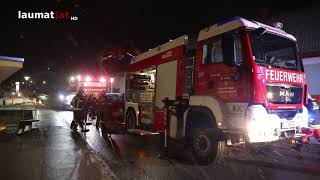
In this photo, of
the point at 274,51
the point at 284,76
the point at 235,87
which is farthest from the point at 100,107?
the point at 284,76

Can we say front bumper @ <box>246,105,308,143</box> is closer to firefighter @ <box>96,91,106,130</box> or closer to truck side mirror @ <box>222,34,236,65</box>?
truck side mirror @ <box>222,34,236,65</box>

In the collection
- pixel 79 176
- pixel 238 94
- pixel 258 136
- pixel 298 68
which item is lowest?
pixel 79 176

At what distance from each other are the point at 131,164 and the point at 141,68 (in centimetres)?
516

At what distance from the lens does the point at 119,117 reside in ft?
42.2

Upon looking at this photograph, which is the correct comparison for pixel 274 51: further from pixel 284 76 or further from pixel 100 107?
pixel 100 107

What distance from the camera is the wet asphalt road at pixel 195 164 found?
620cm

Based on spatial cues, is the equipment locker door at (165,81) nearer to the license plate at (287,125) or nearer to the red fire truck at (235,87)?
the red fire truck at (235,87)

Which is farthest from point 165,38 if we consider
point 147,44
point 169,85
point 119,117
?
point 169,85

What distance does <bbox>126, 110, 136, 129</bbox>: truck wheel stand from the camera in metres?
11.6

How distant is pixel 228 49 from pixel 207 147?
220 cm

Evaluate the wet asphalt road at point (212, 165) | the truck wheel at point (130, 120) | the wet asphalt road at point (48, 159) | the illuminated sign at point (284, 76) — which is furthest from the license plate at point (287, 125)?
the truck wheel at point (130, 120)

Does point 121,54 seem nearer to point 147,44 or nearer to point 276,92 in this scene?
Result: point 276,92

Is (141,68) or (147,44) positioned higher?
(147,44)

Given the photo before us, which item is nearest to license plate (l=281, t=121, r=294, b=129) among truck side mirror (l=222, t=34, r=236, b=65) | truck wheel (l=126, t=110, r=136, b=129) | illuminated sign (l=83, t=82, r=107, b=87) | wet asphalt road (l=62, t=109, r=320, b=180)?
wet asphalt road (l=62, t=109, r=320, b=180)
